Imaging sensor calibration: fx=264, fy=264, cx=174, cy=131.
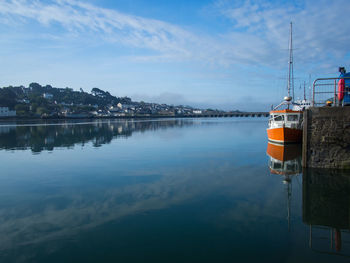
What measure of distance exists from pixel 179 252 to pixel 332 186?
709 centimetres

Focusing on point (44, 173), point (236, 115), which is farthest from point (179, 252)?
point (236, 115)

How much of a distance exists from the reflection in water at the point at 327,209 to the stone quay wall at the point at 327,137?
0.53 m

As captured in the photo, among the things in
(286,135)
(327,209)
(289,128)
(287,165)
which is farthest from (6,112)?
(327,209)

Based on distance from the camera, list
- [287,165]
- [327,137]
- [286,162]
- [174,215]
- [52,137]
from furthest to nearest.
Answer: [52,137]
[286,162]
[287,165]
[327,137]
[174,215]

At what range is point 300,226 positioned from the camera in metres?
6.51

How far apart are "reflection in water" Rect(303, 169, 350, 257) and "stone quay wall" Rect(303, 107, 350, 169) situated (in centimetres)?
53

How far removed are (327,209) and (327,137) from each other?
4.79 m

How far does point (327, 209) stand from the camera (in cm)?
765

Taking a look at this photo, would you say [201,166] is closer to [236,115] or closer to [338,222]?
[338,222]

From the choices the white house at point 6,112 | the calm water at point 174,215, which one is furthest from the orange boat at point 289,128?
the white house at point 6,112

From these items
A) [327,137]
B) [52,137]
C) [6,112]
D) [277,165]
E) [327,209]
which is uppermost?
[6,112]

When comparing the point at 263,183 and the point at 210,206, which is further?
the point at 263,183

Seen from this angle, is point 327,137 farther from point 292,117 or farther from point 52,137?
point 52,137

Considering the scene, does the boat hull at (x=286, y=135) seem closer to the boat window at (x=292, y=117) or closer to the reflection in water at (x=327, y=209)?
the boat window at (x=292, y=117)
